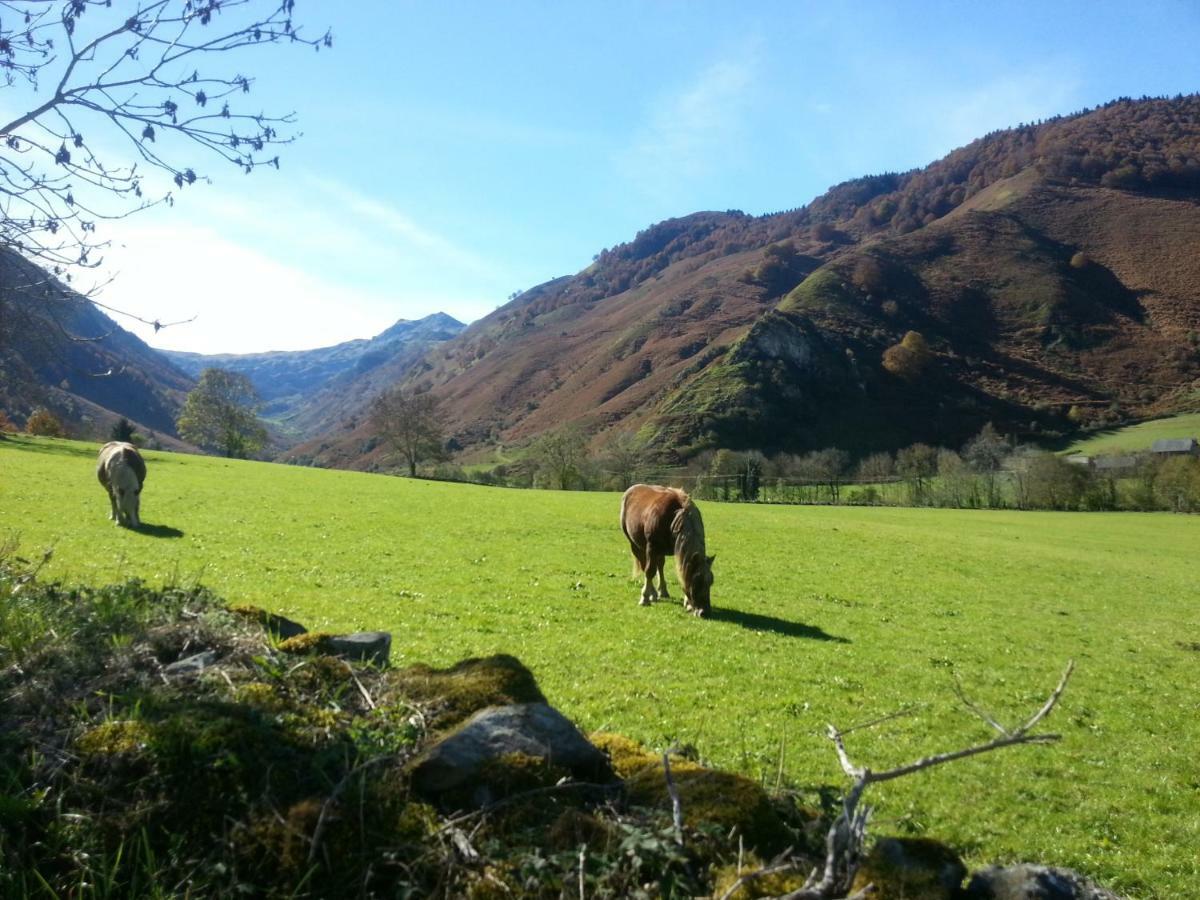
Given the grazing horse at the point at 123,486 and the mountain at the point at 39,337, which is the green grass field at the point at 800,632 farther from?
the mountain at the point at 39,337

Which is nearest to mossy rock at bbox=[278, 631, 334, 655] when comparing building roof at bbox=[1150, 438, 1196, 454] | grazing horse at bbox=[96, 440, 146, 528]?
grazing horse at bbox=[96, 440, 146, 528]

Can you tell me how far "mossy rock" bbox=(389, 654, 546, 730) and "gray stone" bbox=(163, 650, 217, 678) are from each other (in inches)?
51.0

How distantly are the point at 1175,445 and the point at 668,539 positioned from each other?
113 meters

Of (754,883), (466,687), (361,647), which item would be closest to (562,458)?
(361,647)

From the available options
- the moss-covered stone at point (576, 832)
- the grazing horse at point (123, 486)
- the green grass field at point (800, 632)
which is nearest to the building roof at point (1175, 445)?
the green grass field at point (800, 632)

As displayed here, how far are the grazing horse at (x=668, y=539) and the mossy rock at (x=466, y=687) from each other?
32.6 feet

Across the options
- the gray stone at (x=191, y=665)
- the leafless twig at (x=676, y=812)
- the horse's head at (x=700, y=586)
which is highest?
the gray stone at (x=191, y=665)

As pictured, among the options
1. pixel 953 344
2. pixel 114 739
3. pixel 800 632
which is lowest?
pixel 800 632

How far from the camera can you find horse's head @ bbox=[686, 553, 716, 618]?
14586mm

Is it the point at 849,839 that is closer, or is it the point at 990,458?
the point at 849,839

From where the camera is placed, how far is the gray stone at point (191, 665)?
465 centimetres

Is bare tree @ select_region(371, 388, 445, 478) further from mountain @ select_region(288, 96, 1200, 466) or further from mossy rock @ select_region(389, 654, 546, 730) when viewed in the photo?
mossy rock @ select_region(389, 654, 546, 730)

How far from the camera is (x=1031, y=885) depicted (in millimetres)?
3307

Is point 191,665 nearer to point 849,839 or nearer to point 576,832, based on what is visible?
point 576,832
